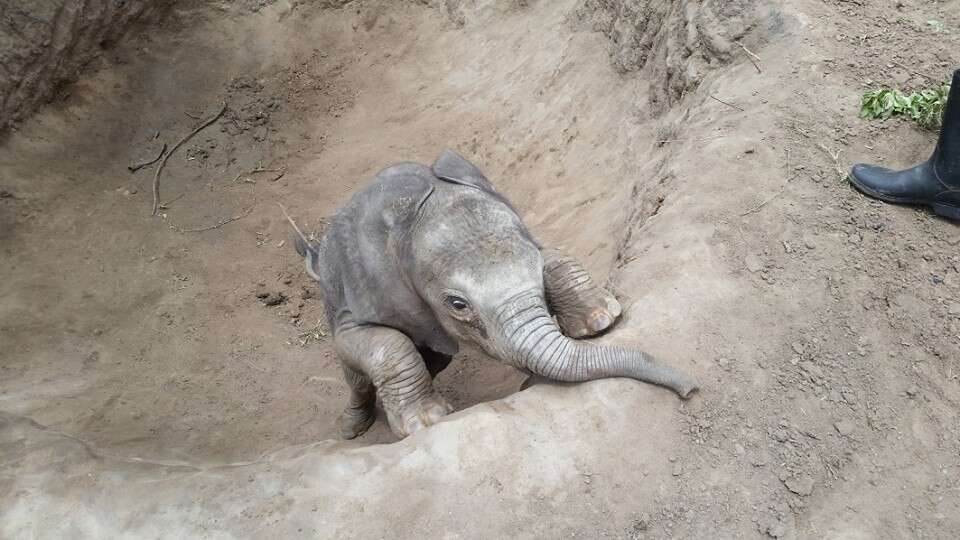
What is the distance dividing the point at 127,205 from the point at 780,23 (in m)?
6.84

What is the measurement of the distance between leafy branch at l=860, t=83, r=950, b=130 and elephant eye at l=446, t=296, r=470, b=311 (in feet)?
8.87

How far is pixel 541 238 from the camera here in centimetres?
577

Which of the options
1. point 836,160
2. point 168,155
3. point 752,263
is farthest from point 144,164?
point 836,160

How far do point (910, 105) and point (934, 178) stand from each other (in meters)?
0.71

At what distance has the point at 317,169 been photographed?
834 centimetres

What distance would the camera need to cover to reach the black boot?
3.51 m

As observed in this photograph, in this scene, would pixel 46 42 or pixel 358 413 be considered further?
pixel 46 42

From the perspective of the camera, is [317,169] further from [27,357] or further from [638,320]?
[638,320]

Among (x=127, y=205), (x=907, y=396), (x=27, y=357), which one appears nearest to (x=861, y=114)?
(x=907, y=396)

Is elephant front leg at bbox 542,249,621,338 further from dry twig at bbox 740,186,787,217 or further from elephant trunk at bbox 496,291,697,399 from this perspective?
dry twig at bbox 740,186,787,217

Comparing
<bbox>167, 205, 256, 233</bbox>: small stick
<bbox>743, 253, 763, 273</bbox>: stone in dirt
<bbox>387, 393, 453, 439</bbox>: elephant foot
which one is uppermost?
<bbox>743, 253, 763, 273</bbox>: stone in dirt

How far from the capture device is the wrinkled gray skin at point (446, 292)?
312 cm

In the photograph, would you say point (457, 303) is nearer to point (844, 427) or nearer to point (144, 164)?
point (844, 427)

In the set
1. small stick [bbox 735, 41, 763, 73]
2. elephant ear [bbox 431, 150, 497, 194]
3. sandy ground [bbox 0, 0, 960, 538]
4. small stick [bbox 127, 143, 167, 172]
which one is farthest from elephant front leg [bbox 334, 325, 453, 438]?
small stick [bbox 127, 143, 167, 172]
